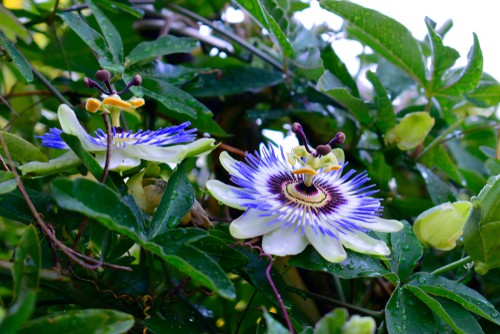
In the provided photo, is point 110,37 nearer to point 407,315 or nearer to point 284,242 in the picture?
point 284,242

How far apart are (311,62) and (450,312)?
0.65 meters

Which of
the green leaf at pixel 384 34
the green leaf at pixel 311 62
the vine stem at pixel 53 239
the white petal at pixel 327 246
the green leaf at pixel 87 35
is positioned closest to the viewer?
the vine stem at pixel 53 239

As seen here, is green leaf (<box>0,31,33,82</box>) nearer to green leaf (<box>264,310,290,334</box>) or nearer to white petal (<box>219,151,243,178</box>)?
white petal (<box>219,151,243,178</box>)

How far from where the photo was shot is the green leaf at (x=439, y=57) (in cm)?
128

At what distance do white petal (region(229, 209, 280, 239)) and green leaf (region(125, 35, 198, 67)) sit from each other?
44 cm

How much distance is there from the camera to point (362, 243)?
0.90 metres

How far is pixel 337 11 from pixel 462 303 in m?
0.63

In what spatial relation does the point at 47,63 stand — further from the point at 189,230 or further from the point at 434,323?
the point at 434,323

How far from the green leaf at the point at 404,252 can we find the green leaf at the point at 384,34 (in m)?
0.45

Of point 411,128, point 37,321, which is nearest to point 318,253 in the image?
point 37,321

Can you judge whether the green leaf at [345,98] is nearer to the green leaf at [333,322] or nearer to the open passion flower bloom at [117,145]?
the open passion flower bloom at [117,145]

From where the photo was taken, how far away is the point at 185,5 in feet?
6.01

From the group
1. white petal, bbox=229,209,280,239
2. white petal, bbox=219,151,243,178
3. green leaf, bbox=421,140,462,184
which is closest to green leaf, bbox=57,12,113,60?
white petal, bbox=219,151,243,178

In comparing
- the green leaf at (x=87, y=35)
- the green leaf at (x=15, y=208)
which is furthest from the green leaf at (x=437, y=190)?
the green leaf at (x=15, y=208)
